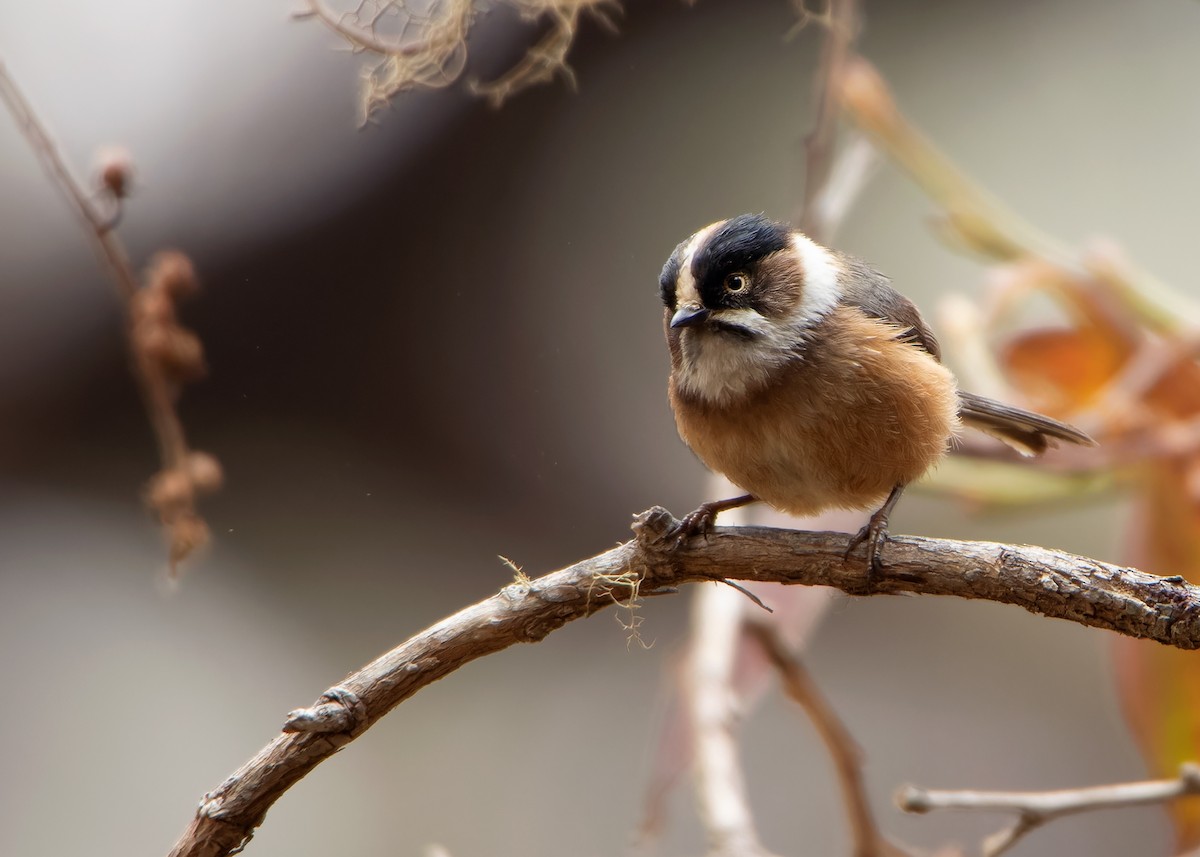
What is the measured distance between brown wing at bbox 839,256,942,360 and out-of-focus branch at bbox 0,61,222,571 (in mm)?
949

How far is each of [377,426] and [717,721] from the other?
735 mm

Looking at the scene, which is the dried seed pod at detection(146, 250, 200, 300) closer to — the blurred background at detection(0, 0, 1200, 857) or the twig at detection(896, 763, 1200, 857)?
the blurred background at detection(0, 0, 1200, 857)

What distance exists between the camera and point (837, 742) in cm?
177

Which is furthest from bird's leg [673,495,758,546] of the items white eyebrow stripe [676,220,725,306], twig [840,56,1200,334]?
twig [840,56,1200,334]

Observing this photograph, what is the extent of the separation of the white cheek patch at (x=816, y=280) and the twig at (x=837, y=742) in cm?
61

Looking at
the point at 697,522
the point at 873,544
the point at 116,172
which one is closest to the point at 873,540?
the point at 873,544

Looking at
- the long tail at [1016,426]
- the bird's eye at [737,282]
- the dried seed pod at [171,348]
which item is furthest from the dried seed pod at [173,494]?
the long tail at [1016,426]

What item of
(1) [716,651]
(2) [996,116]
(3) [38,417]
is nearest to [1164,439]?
(1) [716,651]

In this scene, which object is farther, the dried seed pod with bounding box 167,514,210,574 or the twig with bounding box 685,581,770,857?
the twig with bounding box 685,581,770,857

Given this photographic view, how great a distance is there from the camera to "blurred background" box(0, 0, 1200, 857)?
4.73 feet

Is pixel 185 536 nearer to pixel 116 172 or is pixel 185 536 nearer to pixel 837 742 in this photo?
pixel 116 172

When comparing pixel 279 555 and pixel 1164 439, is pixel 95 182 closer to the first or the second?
pixel 279 555

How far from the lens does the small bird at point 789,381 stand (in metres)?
1.49

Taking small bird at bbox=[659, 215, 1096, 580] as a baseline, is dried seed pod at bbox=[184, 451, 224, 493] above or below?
below
